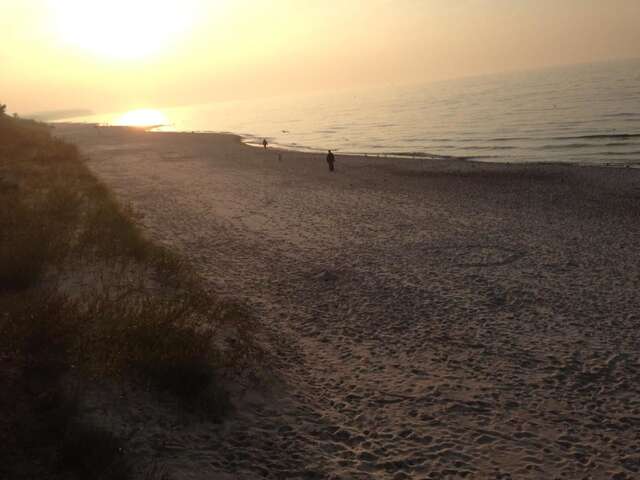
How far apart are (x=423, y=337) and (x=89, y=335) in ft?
21.2

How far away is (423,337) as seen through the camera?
32.9ft

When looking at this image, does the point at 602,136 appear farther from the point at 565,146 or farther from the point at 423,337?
the point at 423,337

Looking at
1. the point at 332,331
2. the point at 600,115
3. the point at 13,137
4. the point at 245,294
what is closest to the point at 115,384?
the point at 332,331

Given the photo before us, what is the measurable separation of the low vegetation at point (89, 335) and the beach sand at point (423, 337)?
0.65 m

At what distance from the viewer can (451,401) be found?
25.5 ft

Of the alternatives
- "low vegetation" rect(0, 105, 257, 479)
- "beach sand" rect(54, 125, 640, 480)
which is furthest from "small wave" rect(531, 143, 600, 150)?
"low vegetation" rect(0, 105, 257, 479)

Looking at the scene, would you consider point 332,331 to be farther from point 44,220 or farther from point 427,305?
point 44,220

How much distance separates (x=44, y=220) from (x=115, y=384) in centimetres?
977

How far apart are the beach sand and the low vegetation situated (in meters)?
0.65

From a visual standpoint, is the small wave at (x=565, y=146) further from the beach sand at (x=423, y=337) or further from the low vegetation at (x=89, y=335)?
the low vegetation at (x=89, y=335)

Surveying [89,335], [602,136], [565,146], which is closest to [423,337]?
[89,335]

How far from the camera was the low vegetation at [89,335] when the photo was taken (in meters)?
5.42

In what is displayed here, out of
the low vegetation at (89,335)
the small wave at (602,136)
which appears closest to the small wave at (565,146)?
the small wave at (602,136)

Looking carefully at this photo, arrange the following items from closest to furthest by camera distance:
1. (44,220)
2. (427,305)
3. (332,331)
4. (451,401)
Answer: (451,401) → (332,331) → (427,305) → (44,220)
